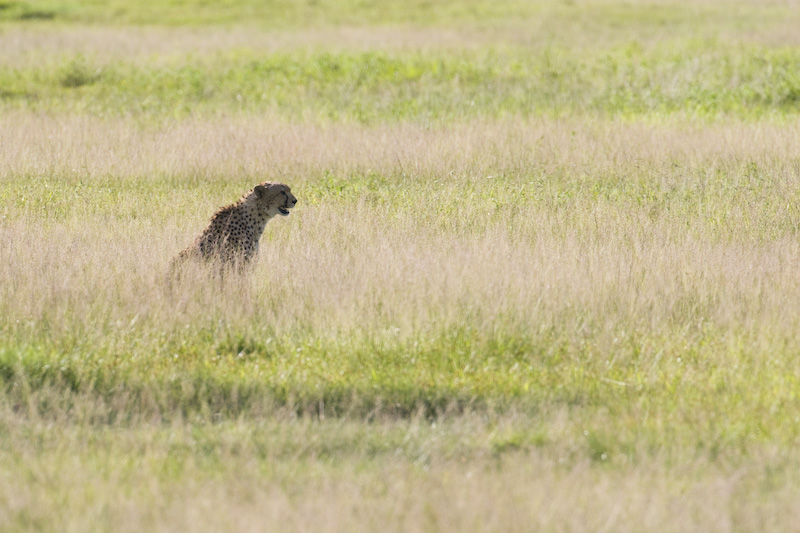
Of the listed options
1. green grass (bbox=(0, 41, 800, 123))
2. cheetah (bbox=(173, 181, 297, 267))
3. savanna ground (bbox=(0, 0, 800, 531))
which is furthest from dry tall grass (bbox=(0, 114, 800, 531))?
green grass (bbox=(0, 41, 800, 123))

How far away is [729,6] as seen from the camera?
40500 millimetres

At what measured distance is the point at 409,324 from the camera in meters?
7.00

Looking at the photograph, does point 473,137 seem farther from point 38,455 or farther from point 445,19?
point 445,19

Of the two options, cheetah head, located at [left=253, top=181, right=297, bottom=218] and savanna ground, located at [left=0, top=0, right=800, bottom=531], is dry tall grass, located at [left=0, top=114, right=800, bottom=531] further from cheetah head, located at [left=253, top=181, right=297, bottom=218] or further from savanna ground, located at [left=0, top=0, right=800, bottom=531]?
cheetah head, located at [left=253, top=181, right=297, bottom=218]

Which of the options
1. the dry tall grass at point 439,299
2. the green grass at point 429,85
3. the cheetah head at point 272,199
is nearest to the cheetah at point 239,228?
the cheetah head at point 272,199

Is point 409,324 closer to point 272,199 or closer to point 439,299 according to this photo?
point 439,299

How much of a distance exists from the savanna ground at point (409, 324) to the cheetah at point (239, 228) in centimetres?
29

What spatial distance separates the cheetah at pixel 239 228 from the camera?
823 centimetres

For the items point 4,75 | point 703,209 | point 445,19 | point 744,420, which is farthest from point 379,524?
point 445,19

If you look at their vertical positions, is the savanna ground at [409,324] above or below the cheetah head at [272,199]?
below

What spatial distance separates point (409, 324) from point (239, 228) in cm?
218

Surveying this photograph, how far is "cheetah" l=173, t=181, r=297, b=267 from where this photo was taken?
823 centimetres

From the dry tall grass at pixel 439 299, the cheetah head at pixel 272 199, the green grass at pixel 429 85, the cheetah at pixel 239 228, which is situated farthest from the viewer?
the green grass at pixel 429 85

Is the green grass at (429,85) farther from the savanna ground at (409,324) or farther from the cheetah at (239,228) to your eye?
the cheetah at (239,228)
